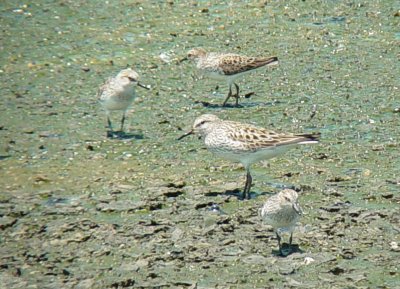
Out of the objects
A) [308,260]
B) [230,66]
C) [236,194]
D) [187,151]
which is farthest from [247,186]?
[230,66]

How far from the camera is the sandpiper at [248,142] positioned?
1238 cm

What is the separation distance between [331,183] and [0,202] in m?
4.05

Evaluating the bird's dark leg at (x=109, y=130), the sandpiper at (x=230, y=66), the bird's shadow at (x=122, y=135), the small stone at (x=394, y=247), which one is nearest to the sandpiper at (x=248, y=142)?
the small stone at (x=394, y=247)

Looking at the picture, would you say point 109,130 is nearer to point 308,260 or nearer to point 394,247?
point 308,260

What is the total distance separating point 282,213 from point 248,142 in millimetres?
2009

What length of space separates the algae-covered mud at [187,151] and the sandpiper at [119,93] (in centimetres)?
41

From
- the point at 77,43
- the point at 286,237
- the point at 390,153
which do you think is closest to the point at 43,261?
the point at 286,237

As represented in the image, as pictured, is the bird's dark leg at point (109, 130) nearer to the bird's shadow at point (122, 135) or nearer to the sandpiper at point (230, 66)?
the bird's shadow at point (122, 135)

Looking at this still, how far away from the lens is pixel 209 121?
13328 mm

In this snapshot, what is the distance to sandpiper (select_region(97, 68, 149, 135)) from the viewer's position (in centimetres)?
1501

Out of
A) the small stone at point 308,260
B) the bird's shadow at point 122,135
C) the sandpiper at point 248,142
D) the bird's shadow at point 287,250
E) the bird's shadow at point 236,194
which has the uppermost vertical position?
the sandpiper at point 248,142

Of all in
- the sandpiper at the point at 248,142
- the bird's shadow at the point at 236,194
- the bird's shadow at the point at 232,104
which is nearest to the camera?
the sandpiper at the point at 248,142

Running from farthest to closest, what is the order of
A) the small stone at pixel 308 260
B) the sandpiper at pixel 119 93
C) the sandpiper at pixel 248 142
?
the sandpiper at pixel 119 93 → the sandpiper at pixel 248 142 → the small stone at pixel 308 260

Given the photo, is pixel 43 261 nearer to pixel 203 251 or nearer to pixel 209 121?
pixel 203 251
